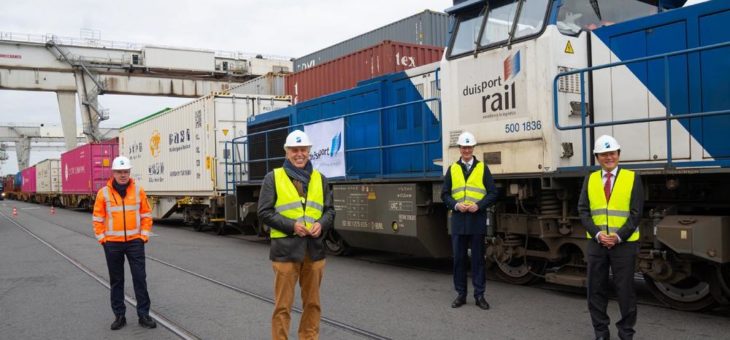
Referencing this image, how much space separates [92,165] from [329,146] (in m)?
21.6

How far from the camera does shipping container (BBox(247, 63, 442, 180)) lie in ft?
28.4

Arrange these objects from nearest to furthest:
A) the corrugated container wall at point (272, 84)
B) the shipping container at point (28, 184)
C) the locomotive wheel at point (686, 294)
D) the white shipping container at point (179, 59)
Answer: the locomotive wheel at point (686, 294) → the corrugated container wall at point (272, 84) → the white shipping container at point (179, 59) → the shipping container at point (28, 184)

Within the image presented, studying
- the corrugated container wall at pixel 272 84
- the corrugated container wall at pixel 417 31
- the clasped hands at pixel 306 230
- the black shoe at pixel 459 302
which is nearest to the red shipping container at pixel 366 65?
the corrugated container wall at pixel 417 31

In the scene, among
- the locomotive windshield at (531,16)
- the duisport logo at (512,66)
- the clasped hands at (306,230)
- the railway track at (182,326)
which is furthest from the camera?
the duisport logo at (512,66)

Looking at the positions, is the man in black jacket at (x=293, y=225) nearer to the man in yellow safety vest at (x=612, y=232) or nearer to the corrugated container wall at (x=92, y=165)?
the man in yellow safety vest at (x=612, y=232)

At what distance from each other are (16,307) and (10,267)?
3907 mm

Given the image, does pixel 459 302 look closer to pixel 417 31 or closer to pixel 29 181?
pixel 417 31

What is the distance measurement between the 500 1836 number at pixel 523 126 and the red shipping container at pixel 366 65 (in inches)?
173

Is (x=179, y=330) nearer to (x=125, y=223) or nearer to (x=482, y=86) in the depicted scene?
(x=125, y=223)

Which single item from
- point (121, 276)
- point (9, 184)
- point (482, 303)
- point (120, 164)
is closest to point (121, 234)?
point (121, 276)

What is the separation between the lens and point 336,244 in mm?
11164

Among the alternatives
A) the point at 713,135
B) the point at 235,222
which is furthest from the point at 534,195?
the point at 235,222

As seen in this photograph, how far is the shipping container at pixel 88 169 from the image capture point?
92.3 ft

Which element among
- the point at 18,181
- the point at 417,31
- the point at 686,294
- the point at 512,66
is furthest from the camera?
the point at 18,181
